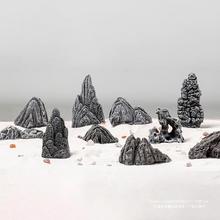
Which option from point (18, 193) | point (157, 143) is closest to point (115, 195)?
point (18, 193)

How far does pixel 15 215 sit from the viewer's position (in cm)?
902

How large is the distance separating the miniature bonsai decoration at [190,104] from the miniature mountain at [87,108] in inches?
65.1

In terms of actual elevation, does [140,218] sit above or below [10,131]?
below

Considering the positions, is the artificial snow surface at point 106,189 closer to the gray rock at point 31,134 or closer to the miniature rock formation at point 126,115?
the gray rock at point 31,134

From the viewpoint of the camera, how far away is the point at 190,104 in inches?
Result: 585

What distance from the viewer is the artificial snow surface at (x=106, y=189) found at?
891cm

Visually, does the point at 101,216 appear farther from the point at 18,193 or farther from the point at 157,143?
the point at 157,143

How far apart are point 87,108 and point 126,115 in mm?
786

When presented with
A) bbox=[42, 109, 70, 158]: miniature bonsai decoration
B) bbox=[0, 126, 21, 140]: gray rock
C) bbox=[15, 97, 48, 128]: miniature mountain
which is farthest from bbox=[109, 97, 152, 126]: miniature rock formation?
bbox=[42, 109, 70, 158]: miniature bonsai decoration

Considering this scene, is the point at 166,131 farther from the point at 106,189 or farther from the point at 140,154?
the point at 106,189

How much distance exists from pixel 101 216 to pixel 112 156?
9.25ft

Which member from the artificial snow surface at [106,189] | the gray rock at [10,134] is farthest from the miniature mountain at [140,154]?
the gray rock at [10,134]

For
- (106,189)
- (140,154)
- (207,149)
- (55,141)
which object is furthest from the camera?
(55,141)

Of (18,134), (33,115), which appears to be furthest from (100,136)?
(33,115)
